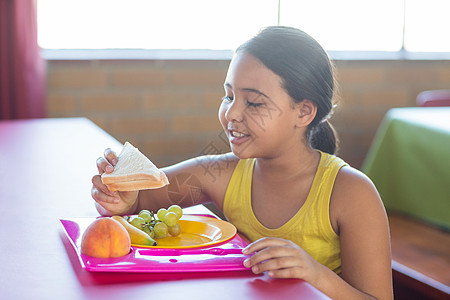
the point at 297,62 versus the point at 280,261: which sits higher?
the point at 297,62

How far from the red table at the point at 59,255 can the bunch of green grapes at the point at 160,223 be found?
13cm

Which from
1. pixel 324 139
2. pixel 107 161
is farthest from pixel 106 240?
pixel 324 139

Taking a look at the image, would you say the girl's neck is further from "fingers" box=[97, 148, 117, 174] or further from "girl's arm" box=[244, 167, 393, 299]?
"fingers" box=[97, 148, 117, 174]

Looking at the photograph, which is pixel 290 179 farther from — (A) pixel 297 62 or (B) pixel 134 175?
(B) pixel 134 175

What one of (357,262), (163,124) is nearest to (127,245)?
(357,262)

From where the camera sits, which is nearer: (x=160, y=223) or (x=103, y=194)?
(x=160, y=223)

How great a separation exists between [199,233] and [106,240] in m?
0.25

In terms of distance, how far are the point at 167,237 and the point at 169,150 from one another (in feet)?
7.51

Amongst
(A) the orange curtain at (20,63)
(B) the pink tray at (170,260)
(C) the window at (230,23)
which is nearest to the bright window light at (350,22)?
(C) the window at (230,23)

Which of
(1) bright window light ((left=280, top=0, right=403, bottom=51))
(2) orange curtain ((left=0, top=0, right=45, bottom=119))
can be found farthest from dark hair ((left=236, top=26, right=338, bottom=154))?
(1) bright window light ((left=280, top=0, right=403, bottom=51))

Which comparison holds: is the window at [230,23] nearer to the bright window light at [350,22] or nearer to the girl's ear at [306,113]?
the bright window light at [350,22]

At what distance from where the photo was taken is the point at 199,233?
1.12 metres

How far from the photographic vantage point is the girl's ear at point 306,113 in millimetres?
1325

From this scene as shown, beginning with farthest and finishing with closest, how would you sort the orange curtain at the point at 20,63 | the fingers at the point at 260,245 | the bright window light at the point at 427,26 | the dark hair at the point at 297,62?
the bright window light at the point at 427,26, the orange curtain at the point at 20,63, the dark hair at the point at 297,62, the fingers at the point at 260,245
